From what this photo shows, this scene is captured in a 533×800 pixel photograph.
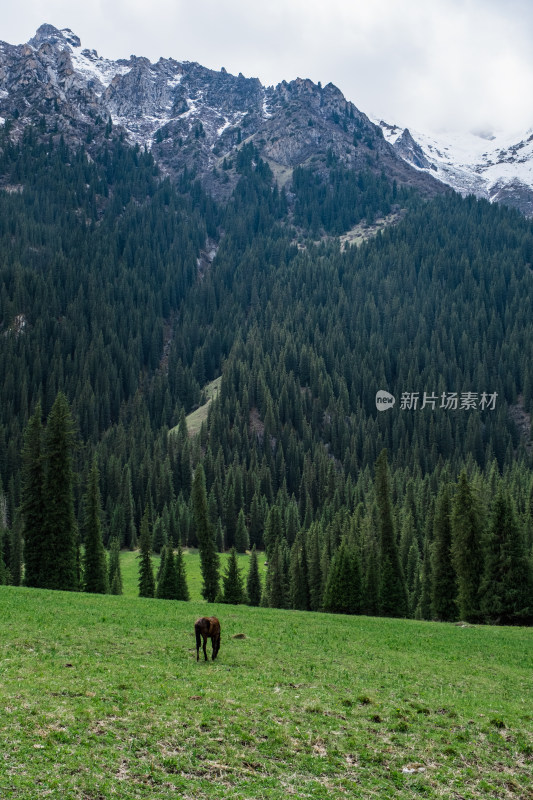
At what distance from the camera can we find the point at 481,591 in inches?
2212

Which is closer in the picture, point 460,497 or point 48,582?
point 48,582

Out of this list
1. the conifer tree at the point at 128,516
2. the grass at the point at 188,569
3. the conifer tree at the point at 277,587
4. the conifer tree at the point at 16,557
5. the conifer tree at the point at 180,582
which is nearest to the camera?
the conifer tree at the point at 180,582

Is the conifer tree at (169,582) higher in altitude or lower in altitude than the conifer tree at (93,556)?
lower

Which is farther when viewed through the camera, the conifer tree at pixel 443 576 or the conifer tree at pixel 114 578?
the conifer tree at pixel 114 578

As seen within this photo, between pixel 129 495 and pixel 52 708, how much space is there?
144 metres

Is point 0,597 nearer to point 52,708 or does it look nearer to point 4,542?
point 52,708

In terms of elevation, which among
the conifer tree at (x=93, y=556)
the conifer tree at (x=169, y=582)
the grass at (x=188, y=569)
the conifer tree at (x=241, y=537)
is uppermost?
the conifer tree at (x=93, y=556)

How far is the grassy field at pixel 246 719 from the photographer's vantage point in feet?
45.6

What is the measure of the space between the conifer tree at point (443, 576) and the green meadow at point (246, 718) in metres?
33.6

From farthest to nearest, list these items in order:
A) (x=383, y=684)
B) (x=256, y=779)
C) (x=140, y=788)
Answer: (x=383, y=684), (x=256, y=779), (x=140, y=788)

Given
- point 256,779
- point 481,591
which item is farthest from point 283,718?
point 481,591

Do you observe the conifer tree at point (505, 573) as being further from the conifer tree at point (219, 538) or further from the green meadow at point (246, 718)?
the conifer tree at point (219, 538)

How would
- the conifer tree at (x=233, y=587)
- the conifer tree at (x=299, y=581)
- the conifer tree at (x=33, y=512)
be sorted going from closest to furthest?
the conifer tree at (x=33, y=512) → the conifer tree at (x=233, y=587) → the conifer tree at (x=299, y=581)

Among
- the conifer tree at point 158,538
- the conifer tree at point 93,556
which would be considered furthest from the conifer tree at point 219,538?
the conifer tree at point 93,556
